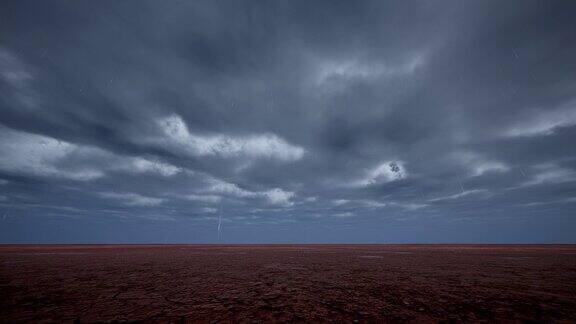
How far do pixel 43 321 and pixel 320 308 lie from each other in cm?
417

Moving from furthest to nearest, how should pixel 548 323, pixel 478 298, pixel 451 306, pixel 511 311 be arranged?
pixel 478 298, pixel 451 306, pixel 511 311, pixel 548 323

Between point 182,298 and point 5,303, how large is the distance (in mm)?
3070

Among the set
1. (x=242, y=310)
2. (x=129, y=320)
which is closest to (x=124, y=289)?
(x=129, y=320)

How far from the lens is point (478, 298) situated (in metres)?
4.58

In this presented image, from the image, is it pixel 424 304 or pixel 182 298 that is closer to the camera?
pixel 424 304

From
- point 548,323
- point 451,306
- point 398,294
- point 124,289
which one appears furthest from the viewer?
point 124,289

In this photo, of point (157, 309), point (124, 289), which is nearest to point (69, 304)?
point (124, 289)

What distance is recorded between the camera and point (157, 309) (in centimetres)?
390

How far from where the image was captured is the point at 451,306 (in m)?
3.99

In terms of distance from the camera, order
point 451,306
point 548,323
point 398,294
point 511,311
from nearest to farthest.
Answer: point 548,323
point 511,311
point 451,306
point 398,294

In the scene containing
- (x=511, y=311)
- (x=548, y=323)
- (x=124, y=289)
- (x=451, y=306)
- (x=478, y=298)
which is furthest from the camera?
(x=124, y=289)

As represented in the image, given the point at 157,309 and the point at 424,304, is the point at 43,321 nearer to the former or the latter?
the point at 157,309

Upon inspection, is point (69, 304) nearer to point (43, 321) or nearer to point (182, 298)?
point (43, 321)

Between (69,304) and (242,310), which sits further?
(69,304)
